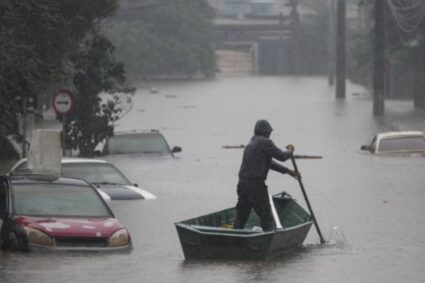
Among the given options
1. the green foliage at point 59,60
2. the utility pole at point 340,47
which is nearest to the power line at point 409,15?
the utility pole at point 340,47

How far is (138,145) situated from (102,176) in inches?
431

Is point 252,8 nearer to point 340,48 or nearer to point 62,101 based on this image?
point 340,48

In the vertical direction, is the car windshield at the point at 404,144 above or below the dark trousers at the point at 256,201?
below

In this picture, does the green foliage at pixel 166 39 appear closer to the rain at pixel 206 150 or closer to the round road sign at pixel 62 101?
the rain at pixel 206 150

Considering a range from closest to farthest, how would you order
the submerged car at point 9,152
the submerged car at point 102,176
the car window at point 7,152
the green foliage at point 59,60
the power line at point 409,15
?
the green foliage at point 59,60
the submerged car at point 102,176
the submerged car at point 9,152
the car window at point 7,152
the power line at point 409,15

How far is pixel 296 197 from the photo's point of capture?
91.2ft

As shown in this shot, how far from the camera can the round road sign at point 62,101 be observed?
3423 cm

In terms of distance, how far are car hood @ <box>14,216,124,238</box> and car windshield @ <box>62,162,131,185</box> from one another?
674 cm

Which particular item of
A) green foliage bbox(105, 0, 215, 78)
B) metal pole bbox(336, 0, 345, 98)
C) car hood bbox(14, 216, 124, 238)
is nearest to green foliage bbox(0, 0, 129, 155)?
car hood bbox(14, 216, 124, 238)

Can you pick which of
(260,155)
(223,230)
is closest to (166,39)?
(260,155)

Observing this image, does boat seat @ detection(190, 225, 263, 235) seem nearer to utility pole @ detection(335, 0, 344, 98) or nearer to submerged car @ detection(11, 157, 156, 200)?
submerged car @ detection(11, 157, 156, 200)

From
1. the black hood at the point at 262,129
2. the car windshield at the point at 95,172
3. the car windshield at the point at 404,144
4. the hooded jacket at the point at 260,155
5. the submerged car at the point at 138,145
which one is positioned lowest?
the car windshield at the point at 404,144

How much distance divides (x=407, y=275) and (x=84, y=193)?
4.79 m

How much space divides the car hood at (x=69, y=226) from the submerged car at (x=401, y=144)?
65.9 ft
